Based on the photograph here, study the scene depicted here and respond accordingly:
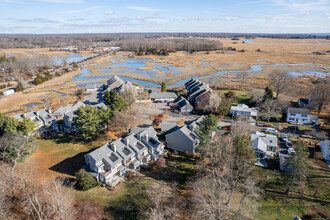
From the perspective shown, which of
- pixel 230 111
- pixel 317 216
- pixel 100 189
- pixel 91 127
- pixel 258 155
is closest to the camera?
pixel 317 216

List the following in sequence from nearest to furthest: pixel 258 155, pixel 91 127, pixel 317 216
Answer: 1. pixel 317 216
2. pixel 258 155
3. pixel 91 127

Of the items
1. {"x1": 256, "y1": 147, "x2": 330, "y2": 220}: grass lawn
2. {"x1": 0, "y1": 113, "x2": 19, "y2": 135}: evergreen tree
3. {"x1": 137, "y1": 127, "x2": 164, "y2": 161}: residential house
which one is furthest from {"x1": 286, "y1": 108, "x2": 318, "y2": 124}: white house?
{"x1": 0, "y1": 113, "x2": 19, "y2": 135}: evergreen tree

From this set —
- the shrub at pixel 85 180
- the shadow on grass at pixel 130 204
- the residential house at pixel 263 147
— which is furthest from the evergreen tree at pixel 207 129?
the shrub at pixel 85 180

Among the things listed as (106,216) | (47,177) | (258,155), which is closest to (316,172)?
(258,155)

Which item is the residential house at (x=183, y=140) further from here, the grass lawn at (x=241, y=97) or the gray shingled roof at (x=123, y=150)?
the grass lawn at (x=241, y=97)

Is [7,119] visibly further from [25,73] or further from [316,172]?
[25,73]

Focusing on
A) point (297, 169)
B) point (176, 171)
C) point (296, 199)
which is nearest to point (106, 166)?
point (176, 171)
